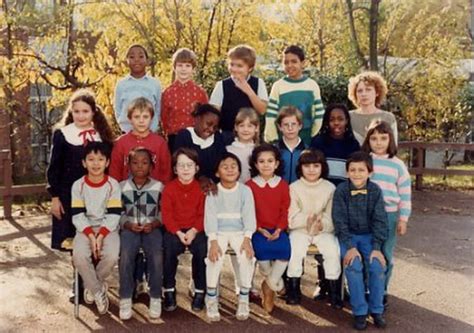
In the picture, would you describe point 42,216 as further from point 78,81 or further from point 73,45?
point 73,45

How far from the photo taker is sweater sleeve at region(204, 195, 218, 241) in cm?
473

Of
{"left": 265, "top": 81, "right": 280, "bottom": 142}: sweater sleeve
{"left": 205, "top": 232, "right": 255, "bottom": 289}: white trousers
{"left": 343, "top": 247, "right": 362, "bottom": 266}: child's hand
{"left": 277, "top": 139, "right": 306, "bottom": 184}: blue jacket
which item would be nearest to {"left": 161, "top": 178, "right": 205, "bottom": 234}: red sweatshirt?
{"left": 205, "top": 232, "right": 255, "bottom": 289}: white trousers

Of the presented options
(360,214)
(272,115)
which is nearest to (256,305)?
(360,214)

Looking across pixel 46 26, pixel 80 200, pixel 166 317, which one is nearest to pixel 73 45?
pixel 46 26

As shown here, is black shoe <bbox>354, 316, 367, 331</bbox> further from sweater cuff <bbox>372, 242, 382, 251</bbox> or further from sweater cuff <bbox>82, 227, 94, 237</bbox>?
sweater cuff <bbox>82, 227, 94, 237</bbox>

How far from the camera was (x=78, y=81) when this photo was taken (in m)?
9.95

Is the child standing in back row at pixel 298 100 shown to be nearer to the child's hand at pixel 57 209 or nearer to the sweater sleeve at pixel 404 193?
the sweater sleeve at pixel 404 193

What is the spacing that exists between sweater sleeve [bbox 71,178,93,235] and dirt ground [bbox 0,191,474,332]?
0.69m

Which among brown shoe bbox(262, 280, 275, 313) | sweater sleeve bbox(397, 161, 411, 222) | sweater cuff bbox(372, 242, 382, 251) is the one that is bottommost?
brown shoe bbox(262, 280, 275, 313)

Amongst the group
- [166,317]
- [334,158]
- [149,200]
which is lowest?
[166,317]

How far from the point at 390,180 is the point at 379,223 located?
41 centimetres

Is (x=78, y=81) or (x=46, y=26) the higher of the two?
(x=46, y=26)

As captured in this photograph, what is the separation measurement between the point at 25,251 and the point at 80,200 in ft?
8.30

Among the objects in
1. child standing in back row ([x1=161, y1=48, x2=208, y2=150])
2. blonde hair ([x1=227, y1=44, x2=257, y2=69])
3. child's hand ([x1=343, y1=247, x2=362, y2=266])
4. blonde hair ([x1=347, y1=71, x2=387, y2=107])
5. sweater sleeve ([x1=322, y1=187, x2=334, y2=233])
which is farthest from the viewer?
child standing in back row ([x1=161, y1=48, x2=208, y2=150])
